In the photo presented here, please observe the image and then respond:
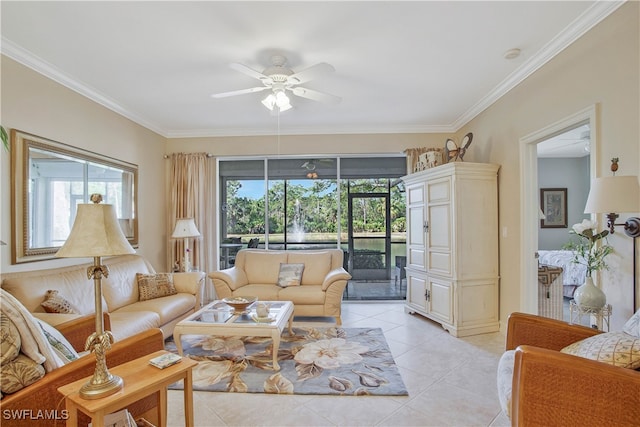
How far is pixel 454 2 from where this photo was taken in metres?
2.05

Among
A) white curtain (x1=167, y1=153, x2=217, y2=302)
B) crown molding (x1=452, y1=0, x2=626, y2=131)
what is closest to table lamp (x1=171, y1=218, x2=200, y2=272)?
white curtain (x1=167, y1=153, x2=217, y2=302)

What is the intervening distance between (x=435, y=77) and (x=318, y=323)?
10.4 ft

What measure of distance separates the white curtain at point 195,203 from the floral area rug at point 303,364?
5.43ft

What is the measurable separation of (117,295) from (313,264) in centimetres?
236

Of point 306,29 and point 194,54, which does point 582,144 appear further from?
point 194,54

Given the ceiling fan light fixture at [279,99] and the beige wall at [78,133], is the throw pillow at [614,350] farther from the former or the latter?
the beige wall at [78,133]

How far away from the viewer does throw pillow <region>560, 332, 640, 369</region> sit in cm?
134

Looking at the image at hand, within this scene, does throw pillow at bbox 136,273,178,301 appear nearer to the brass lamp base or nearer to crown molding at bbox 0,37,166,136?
crown molding at bbox 0,37,166,136

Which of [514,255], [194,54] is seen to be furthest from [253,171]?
[514,255]

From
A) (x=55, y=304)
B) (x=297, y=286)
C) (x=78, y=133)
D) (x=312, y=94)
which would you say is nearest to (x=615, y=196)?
(x=312, y=94)

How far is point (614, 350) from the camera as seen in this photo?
1.39 m

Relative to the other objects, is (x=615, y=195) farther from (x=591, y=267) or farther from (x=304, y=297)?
(x=304, y=297)

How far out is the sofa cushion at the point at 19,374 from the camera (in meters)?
1.21

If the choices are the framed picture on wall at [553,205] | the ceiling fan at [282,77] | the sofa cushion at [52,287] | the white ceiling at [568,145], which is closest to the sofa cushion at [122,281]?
the sofa cushion at [52,287]
